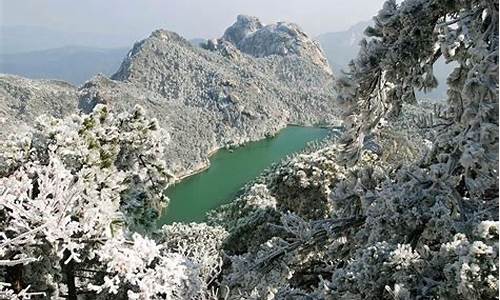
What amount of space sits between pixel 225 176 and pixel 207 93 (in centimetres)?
5257

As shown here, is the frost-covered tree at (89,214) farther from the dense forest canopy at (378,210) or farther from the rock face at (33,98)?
the rock face at (33,98)

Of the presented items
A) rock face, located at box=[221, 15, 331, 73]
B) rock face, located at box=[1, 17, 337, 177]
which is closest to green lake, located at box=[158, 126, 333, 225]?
rock face, located at box=[1, 17, 337, 177]

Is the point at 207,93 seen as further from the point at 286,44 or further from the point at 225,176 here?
the point at 286,44

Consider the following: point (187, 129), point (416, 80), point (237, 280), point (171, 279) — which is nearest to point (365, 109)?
point (416, 80)

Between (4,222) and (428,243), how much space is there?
4.09 meters

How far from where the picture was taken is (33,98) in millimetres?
81938

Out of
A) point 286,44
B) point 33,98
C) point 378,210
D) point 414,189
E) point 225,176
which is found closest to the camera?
point 414,189

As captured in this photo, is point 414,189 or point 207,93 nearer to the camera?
point 414,189

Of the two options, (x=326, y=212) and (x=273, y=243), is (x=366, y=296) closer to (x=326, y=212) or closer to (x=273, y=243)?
(x=273, y=243)

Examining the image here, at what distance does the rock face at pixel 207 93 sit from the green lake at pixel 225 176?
9.09ft

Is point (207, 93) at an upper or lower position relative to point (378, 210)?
lower

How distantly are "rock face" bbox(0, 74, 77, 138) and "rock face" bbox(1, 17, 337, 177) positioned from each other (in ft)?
7.28

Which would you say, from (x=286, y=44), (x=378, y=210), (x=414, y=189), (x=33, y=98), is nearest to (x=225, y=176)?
(x=33, y=98)

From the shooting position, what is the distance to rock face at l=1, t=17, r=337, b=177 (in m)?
89.1
